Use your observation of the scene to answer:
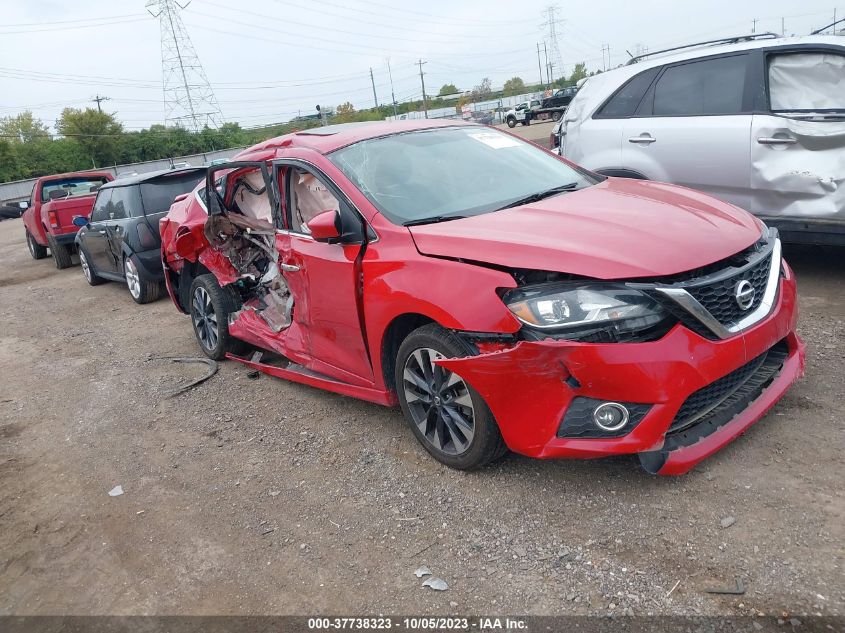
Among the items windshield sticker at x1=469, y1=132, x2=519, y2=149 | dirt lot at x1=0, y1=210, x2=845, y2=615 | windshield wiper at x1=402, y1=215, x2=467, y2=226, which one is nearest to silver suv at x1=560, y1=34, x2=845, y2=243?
dirt lot at x1=0, y1=210, x2=845, y2=615

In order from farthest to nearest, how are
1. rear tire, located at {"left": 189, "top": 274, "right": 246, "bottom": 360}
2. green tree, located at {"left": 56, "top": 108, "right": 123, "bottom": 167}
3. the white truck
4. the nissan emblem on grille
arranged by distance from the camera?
green tree, located at {"left": 56, "top": 108, "right": 123, "bottom": 167}, the white truck, rear tire, located at {"left": 189, "top": 274, "right": 246, "bottom": 360}, the nissan emblem on grille

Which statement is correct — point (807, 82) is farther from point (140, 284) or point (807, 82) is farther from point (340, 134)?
point (140, 284)

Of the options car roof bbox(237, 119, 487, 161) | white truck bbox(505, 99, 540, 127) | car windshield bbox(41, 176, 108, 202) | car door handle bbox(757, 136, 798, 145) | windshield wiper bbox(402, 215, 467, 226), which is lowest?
windshield wiper bbox(402, 215, 467, 226)

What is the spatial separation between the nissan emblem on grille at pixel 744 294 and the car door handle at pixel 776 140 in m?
2.69

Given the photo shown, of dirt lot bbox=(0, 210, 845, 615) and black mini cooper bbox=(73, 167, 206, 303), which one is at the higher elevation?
black mini cooper bbox=(73, 167, 206, 303)

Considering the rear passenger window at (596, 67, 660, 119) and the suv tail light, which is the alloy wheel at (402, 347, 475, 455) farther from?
the suv tail light

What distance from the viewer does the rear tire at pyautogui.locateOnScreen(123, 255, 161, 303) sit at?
890 cm

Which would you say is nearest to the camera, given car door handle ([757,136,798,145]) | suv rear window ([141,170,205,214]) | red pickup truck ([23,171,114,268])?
car door handle ([757,136,798,145])

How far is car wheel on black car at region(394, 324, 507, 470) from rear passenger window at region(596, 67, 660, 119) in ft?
12.6

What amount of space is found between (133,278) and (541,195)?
6.93 meters

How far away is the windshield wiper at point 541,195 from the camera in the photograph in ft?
12.1

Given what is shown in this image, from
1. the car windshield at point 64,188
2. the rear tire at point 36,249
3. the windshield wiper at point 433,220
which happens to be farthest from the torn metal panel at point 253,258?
the rear tire at point 36,249

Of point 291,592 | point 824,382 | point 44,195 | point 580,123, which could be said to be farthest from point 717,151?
point 44,195

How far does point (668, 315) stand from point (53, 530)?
129 inches
